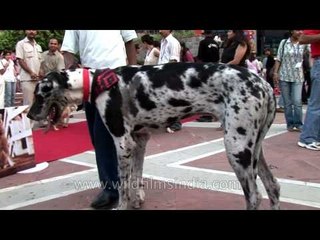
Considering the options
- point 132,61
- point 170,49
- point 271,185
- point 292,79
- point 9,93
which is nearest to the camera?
point 271,185

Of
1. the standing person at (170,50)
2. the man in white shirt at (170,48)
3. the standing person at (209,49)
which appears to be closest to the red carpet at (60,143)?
the standing person at (170,50)

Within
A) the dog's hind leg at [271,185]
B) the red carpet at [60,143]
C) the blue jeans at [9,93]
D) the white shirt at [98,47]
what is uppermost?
the white shirt at [98,47]

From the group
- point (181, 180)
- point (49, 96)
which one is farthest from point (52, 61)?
point (49, 96)

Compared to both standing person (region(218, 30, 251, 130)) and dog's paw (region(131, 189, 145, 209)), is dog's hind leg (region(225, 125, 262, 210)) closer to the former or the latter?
dog's paw (region(131, 189, 145, 209))

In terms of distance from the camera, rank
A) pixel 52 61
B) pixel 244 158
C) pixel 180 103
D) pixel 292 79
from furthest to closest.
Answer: pixel 52 61 < pixel 292 79 < pixel 180 103 < pixel 244 158

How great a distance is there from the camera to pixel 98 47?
176 inches

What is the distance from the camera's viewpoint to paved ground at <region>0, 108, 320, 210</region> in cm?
Answer: 458

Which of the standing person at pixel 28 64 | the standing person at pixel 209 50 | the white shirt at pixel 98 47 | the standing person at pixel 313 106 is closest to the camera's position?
the white shirt at pixel 98 47

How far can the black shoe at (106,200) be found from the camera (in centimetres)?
450

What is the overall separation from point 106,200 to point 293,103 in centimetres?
500

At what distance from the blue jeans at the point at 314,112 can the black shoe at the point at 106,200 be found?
11.7 feet

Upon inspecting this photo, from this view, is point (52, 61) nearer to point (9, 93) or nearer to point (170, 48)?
point (9, 93)

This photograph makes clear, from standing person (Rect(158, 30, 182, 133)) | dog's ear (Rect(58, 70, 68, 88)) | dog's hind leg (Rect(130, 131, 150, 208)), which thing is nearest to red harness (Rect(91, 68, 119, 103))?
dog's ear (Rect(58, 70, 68, 88))

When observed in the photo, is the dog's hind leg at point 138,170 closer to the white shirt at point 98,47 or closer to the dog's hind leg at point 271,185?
the white shirt at point 98,47
